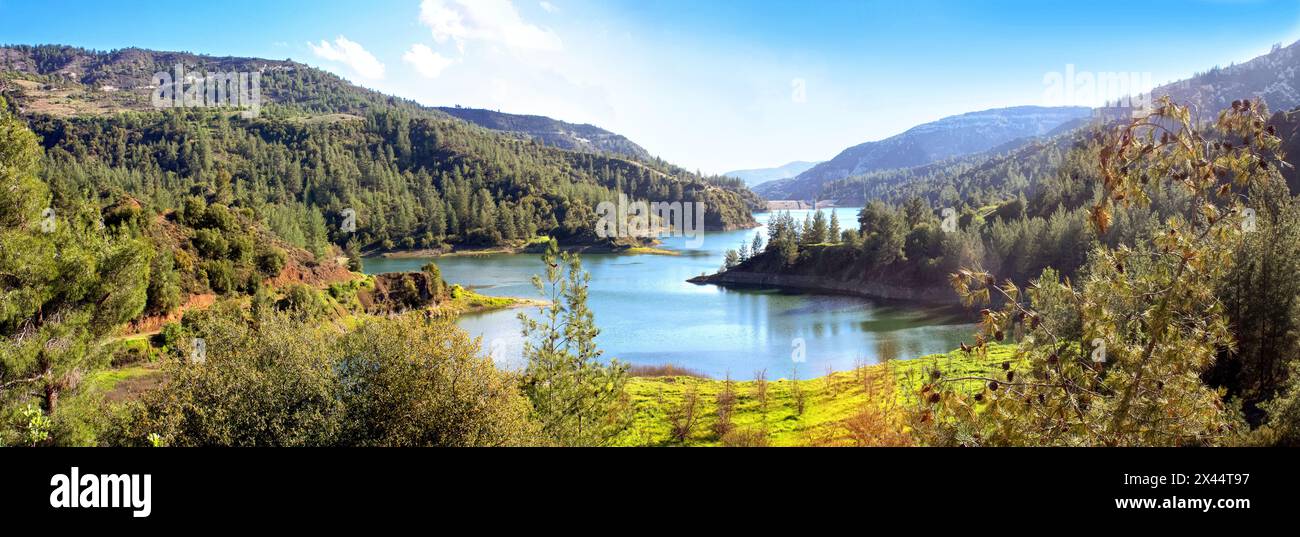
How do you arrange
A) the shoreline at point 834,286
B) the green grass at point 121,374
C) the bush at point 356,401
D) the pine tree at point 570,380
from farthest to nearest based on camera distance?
the shoreline at point 834,286, the green grass at point 121,374, the pine tree at point 570,380, the bush at point 356,401

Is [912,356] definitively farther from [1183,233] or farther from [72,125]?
[72,125]

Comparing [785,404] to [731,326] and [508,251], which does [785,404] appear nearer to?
[731,326]

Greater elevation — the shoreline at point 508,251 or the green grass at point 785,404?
the shoreline at point 508,251

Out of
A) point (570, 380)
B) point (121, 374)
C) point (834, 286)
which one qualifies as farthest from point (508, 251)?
point (570, 380)

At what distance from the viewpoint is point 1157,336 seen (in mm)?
6066

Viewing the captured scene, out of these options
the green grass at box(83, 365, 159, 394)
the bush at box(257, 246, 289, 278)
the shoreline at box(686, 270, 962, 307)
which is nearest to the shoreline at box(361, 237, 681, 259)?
the shoreline at box(686, 270, 962, 307)

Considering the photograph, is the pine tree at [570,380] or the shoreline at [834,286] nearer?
the pine tree at [570,380]

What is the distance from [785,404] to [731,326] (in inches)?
1274

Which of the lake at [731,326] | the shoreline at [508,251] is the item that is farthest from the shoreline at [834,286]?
the shoreline at [508,251]

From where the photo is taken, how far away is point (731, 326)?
219 ft

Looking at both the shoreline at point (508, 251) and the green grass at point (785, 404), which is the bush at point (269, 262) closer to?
the green grass at point (785, 404)

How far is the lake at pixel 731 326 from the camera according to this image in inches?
2083

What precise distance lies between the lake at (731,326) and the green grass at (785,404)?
8.16 metres
